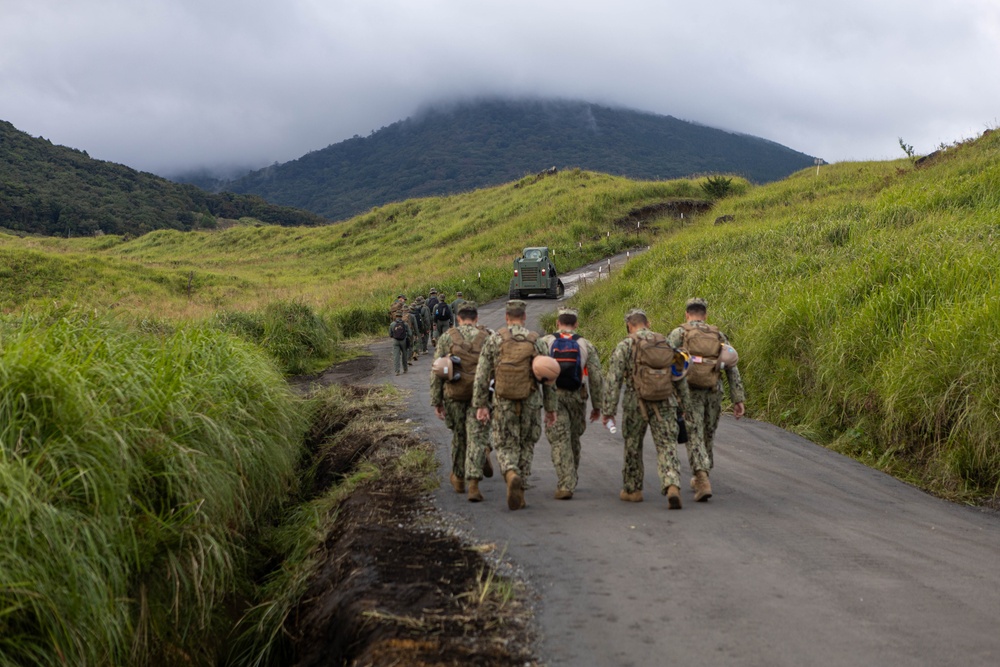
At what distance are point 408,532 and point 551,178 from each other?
57696 mm

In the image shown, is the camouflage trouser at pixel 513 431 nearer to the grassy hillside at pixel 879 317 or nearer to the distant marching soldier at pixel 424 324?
the grassy hillside at pixel 879 317

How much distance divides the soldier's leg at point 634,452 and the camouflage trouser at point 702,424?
1.77ft

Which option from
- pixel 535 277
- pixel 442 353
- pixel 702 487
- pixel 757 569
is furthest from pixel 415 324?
pixel 757 569

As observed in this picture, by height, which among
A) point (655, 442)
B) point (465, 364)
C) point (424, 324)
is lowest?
point (655, 442)

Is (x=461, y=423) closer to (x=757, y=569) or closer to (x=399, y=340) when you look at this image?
(x=757, y=569)

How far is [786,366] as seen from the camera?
13.2 metres

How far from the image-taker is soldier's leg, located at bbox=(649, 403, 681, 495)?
7.88 metres

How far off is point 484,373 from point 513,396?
1.45 ft

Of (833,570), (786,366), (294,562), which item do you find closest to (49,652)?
(294,562)

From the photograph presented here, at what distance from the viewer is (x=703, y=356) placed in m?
8.35

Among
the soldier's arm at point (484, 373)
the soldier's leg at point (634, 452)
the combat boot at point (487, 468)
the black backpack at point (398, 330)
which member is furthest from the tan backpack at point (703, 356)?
the black backpack at point (398, 330)

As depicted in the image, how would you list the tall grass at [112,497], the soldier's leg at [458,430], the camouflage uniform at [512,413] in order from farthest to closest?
1. the soldier's leg at [458,430]
2. the camouflage uniform at [512,413]
3. the tall grass at [112,497]

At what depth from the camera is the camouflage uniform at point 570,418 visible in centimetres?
820

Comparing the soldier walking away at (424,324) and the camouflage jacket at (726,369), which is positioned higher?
the camouflage jacket at (726,369)
